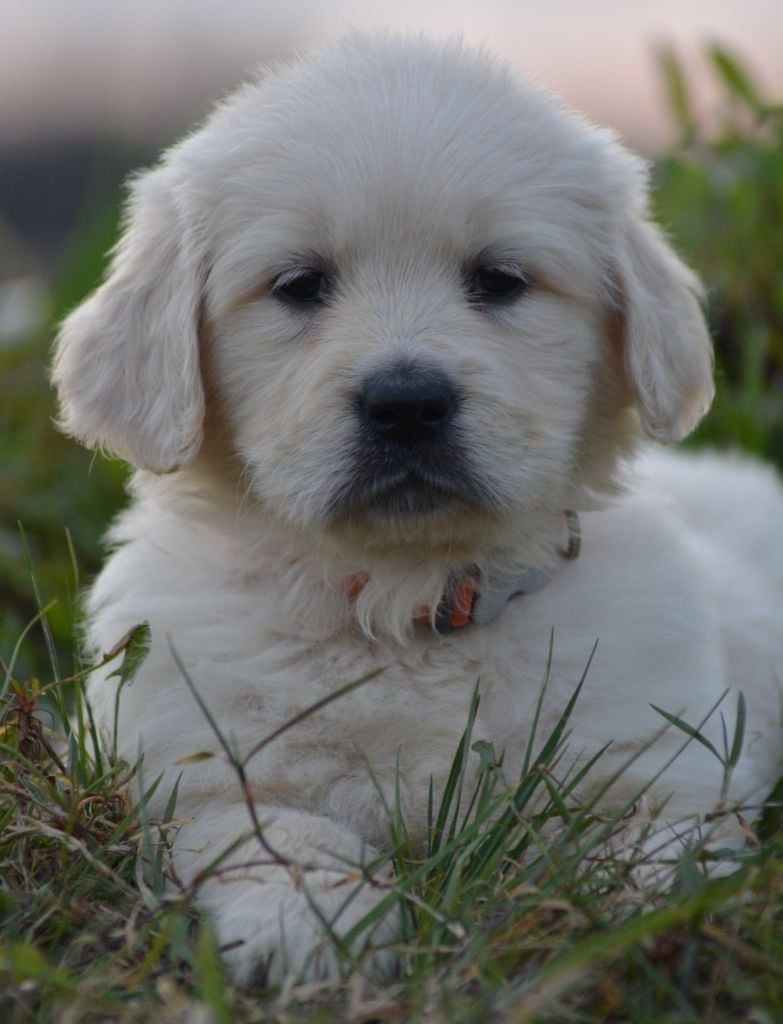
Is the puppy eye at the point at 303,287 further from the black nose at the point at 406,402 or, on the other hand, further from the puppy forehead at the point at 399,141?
the black nose at the point at 406,402

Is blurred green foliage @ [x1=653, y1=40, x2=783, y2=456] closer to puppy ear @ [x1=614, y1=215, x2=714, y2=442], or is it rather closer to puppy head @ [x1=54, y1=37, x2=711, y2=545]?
puppy ear @ [x1=614, y1=215, x2=714, y2=442]

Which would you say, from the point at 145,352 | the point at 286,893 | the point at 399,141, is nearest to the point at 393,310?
the point at 399,141

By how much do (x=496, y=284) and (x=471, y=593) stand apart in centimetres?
66

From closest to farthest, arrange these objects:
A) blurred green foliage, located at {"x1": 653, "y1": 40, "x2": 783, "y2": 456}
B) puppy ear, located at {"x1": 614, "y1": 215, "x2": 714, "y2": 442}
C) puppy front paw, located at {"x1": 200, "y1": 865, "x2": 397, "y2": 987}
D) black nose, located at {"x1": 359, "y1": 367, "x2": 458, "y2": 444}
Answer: puppy front paw, located at {"x1": 200, "y1": 865, "x2": 397, "y2": 987}, black nose, located at {"x1": 359, "y1": 367, "x2": 458, "y2": 444}, puppy ear, located at {"x1": 614, "y1": 215, "x2": 714, "y2": 442}, blurred green foliage, located at {"x1": 653, "y1": 40, "x2": 783, "y2": 456}

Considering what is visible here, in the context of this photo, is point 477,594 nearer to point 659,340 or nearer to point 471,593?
point 471,593

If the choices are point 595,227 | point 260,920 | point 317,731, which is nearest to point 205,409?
point 317,731

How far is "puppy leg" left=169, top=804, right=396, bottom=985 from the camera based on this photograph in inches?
92.7

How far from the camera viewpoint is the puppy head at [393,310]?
112 inches

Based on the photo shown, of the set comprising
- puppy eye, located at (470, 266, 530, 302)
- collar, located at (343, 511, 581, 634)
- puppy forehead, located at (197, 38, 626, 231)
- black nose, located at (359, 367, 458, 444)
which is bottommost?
collar, located at (343, 511, 581, 634)

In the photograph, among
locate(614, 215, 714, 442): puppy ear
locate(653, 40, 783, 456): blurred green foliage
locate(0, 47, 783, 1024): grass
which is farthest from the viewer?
locate(653, 40, 783, 456): blurred green foliage

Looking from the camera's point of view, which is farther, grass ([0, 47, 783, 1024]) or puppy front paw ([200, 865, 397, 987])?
puppy front paw ([200, 865, 397, 987])

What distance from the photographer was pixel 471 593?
308cm

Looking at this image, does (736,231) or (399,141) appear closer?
(399,141)

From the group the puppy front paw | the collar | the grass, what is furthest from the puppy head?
the puppy front paw
